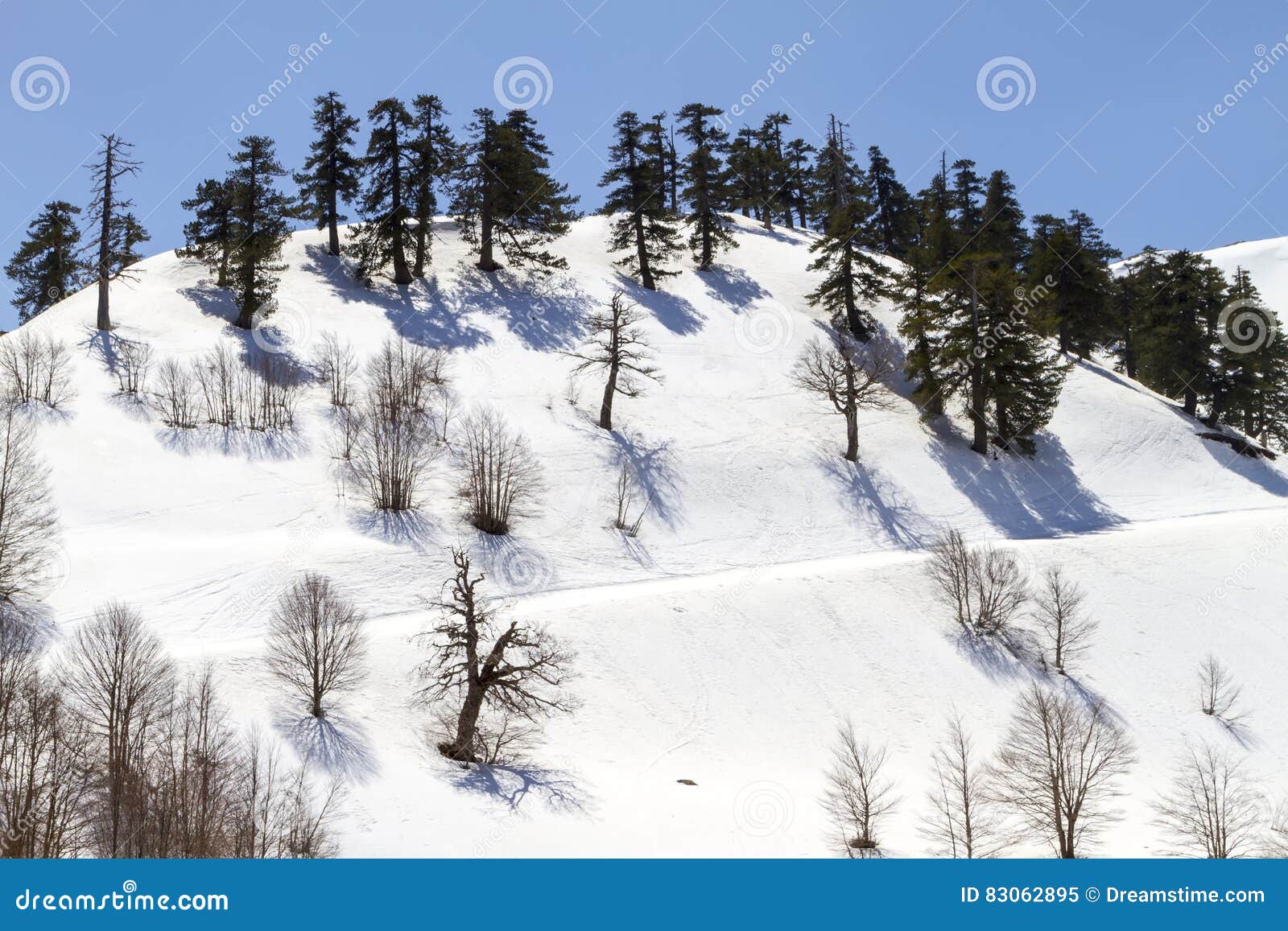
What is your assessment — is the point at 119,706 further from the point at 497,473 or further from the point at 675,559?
the point at 675,559

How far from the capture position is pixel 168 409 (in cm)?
4453

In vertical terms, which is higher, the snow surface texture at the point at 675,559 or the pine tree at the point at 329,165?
the pine tree at the point at 329,165

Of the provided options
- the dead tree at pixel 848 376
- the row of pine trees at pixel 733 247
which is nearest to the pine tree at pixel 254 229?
the row of pine trees at pixel 733 247

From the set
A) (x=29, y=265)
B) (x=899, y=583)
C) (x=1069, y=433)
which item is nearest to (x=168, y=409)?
(x=29, y=265)

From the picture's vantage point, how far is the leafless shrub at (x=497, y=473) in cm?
4044

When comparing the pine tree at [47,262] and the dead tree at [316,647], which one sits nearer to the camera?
the dead tree at [316,647]

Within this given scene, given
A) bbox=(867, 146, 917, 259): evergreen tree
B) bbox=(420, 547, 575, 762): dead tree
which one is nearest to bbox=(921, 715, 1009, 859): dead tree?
bbox=(420, 547, 575, 762): dead tree

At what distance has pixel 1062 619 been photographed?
35781mm

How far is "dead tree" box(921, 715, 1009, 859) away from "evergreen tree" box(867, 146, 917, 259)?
59.9 metres

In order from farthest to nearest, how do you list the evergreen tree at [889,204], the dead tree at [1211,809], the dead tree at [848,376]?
1. the evergreen tree at [889,204]
2. the dead tree at [848,376]
3. the dead tree at [1211,809]

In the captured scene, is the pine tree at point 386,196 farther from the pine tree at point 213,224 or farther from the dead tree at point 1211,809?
the dead tree at point 1211,809

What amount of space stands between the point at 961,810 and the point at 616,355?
1175 inches

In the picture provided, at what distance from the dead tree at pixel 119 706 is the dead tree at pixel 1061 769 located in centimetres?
2263

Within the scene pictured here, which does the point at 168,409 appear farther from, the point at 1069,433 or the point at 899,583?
the point at 1069,433
